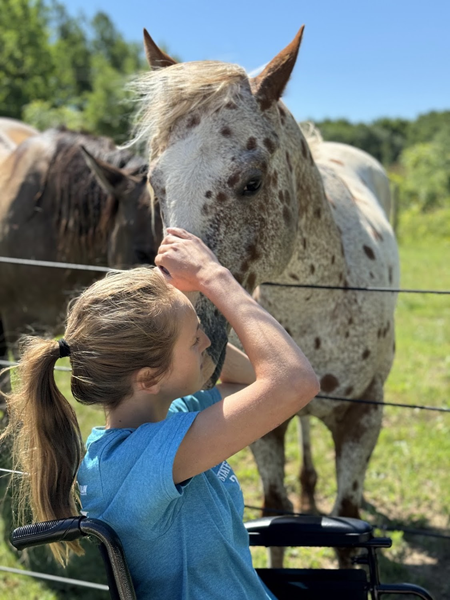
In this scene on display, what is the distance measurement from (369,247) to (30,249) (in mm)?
2372

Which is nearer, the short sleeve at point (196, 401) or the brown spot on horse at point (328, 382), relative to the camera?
the short sleeve at point (196, 401)

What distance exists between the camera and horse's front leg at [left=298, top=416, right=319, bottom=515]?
3.47m

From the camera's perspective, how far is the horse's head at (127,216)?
131 inches

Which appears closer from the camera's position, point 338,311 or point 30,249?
point 338,311

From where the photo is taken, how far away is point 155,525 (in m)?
1.18

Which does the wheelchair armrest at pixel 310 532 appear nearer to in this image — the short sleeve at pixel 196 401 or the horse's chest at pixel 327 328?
the short sleeve at pixel 196 401

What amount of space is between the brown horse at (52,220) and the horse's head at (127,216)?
0.19 ft

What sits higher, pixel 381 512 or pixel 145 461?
pixel 145 461

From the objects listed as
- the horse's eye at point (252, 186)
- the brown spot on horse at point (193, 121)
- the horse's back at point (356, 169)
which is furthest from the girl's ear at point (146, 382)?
the horse's back at point (356, 169)

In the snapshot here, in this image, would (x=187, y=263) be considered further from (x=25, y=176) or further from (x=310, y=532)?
(x=25, y=176)

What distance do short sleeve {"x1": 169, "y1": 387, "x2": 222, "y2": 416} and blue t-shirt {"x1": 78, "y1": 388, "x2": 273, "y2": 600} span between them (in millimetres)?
235

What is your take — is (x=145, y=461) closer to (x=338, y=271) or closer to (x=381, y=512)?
(x=338, y=271)

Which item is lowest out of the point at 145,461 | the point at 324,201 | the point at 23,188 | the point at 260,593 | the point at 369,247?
the point at 260,593

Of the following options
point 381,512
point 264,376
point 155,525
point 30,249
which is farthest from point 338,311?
point 30,249
